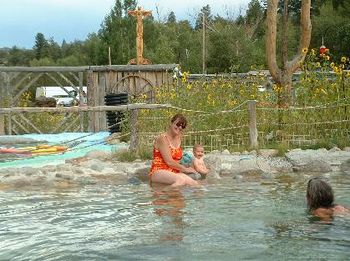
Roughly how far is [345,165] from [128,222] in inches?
198

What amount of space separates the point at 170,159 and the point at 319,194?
9.59 feet

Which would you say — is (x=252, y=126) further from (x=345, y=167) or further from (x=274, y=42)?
(x=274, y=42)

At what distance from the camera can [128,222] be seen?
280 inches

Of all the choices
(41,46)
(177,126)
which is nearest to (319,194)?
(177,126)

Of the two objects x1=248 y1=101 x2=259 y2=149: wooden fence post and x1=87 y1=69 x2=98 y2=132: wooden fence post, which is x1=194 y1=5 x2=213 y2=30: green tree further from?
x1=248 y1=101 x2=259 y2=149: wooden fence post

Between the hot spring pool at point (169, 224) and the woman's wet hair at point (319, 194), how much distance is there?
0.22m

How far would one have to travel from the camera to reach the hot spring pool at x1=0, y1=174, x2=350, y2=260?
223 inches

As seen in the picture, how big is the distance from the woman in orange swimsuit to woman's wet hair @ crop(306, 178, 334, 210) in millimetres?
2740

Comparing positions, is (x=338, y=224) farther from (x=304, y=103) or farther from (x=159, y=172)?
(x=304, y=103)

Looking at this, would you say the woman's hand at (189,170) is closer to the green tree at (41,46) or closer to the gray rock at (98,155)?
the gray rock at (98,155)

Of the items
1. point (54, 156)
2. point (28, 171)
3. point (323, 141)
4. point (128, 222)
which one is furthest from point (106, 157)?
point (128, 222)

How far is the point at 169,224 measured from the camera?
273 inches

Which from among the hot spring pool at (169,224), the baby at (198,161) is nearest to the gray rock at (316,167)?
the hot spring pool at (169,224)

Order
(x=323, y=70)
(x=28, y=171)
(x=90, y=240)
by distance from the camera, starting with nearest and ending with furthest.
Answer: (x=90, y=240)
(x=28, y=171)
(x=323, y=70)
